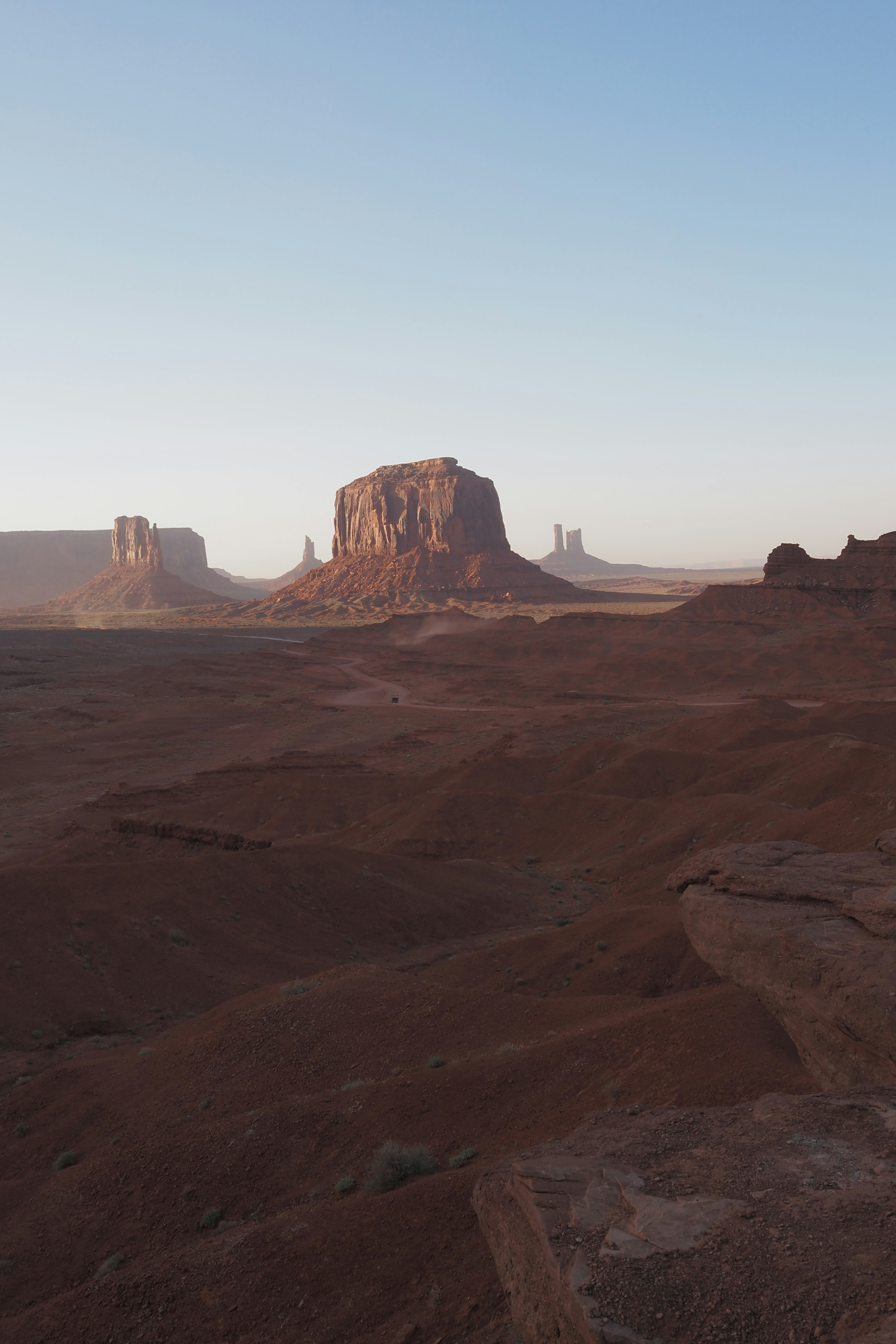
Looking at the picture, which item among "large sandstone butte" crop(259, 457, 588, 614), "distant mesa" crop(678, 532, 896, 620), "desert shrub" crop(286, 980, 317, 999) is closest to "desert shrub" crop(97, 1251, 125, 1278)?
"desert shrub" crop(286, 980, 317, 999)

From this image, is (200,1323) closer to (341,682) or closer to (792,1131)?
(792,1131)

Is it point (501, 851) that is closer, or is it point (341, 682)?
point (501, 851)

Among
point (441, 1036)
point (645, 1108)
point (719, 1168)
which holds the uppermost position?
point (719, 1168)

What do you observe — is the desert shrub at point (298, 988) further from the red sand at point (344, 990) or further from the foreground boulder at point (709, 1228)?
the foreground boulder at point (709, 1228)

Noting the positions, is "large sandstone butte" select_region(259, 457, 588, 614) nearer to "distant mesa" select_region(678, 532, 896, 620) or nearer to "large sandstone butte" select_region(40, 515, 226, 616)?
"large sandstone butte" select_region(40, 515, 226, 616)

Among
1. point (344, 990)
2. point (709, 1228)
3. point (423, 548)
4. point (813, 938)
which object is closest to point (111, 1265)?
point (344, 990)

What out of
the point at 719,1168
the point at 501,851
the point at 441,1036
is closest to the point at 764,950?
the point at 719,1168
